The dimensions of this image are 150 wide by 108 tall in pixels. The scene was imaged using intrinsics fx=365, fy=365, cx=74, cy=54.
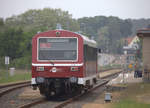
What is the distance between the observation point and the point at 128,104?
1335cm

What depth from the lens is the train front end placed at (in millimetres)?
16047

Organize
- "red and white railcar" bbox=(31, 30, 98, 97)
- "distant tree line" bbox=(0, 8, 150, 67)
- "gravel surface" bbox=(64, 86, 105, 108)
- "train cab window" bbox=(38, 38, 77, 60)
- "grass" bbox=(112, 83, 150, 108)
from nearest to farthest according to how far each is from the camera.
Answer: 1. "grass" bbox=(112, 83, 150, 108)
2. "gravel surface" bbox=(64, 86, 105, 108)
3. "red and white railcar" bbox=(31, 30, 98, 97)
4. "train cab window" bbox=(38, 38, 77, 60)
5. "distant tree line" bbox=(0, 8, 150, 67)

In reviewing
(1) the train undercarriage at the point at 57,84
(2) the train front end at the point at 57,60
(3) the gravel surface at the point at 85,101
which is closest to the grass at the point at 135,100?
(3) the gravel surface at the point at 85,101

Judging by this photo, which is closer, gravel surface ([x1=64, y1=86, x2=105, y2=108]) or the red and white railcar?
gravel surface ([x1=64, y1=86, x2=105, y2=108])

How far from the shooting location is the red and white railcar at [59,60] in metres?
16.0

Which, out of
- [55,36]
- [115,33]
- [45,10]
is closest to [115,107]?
[55,36]

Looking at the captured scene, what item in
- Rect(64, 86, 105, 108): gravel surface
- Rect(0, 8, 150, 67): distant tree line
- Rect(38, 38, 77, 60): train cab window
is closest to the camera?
Rect(64, 86, 105, 108): gravel surface

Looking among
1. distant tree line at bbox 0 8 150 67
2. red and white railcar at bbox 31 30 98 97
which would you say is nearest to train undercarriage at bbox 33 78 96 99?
red and white railcar at bbox 31 30 98 97

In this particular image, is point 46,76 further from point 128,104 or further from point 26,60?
point 26,60

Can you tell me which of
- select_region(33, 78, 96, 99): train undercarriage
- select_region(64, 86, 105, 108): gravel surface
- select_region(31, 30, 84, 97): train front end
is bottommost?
select_region(64, 86, 105, 108): gravel surface

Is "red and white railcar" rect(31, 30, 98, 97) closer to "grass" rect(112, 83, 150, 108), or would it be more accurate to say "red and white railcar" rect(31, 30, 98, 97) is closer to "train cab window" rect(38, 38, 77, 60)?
"train cab window" rect(38, 38, 77, 60)

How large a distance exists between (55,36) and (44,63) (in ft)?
4.32

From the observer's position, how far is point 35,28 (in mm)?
63344

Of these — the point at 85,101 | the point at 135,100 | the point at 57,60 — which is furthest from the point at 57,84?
the point at 135,100
